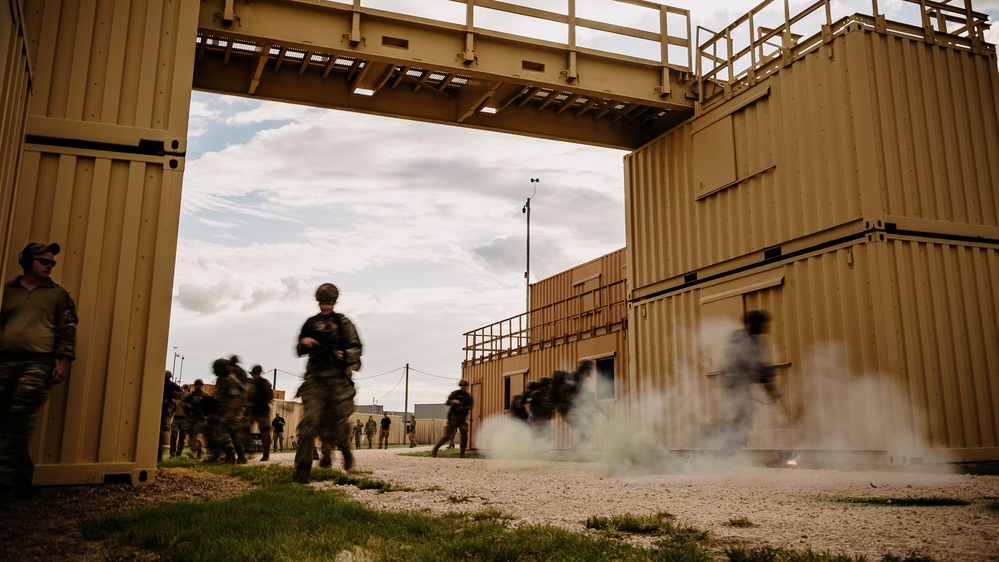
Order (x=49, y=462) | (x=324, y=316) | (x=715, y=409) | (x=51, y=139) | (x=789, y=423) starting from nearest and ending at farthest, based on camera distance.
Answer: (x=49, y=462) → (x=51, y=139) → (x=324, y=316) → (x=789, y=423) → (x=715, y=409)

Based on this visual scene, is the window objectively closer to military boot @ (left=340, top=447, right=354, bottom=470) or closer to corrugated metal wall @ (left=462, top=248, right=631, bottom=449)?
corrugated metal wall @ (left=462, top=248, right=631, bottom=449)

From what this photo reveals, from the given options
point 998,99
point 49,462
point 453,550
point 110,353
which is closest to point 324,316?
point 110,353

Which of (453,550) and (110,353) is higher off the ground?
(110,353)

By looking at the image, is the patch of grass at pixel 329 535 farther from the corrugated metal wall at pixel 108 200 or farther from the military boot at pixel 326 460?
the military boot at pixel 326 460

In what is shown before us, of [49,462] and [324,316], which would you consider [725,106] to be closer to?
[324,316]

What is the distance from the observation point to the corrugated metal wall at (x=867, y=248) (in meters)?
9.63

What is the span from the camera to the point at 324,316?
7848mm

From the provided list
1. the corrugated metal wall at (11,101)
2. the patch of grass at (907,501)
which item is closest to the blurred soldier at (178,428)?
the corrugated metal wall at (11,101)

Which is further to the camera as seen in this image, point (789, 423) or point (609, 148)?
point (609, 148)

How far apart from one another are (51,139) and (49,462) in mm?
3045

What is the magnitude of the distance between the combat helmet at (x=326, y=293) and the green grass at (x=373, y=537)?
2.75 metres

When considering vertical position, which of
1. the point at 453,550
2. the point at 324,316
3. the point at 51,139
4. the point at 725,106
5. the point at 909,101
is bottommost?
the point at 453,550

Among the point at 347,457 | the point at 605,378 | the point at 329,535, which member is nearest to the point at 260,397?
the point at 347,457

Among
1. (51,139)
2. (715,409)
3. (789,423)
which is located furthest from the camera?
(715,409)
